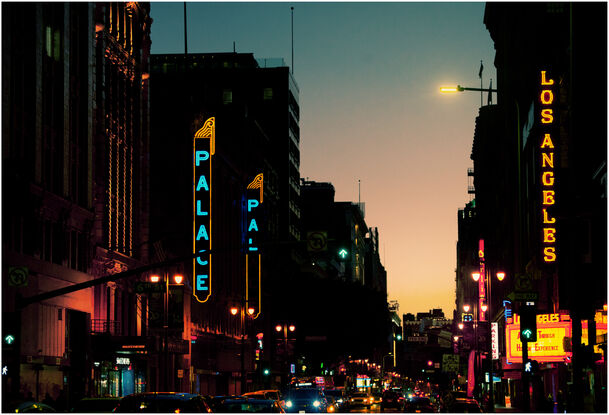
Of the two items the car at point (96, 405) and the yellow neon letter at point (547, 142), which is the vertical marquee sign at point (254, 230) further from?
the car at point (96, 405)

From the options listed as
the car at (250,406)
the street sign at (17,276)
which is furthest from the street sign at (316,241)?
the street sign at (17,276)

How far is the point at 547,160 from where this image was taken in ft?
161

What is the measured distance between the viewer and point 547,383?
66.9 meters

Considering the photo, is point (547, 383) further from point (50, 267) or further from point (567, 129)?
point (50, 267)

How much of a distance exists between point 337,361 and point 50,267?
77351 mm

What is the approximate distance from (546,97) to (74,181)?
24.8 meters

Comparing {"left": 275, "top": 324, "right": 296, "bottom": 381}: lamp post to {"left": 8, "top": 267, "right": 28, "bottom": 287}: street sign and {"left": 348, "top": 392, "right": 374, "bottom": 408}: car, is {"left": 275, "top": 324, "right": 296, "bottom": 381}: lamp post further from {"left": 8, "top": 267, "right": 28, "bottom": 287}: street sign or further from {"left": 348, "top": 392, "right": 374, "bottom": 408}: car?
{"left": 8, "top": 267, "right": 28, "bottom": 287}: street sign

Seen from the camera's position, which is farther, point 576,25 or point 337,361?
point 337,361

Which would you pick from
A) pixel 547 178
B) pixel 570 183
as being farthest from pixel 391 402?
pixel 570 183

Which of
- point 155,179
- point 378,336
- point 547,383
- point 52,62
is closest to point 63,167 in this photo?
point 52,62

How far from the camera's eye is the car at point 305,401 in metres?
50.1

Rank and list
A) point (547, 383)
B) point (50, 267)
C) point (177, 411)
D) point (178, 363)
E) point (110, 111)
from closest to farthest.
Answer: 1. point (177, 411)
2. point (50, 267)
3. point (110, 111)
4. point (547, 383)
5. point (178, 363)

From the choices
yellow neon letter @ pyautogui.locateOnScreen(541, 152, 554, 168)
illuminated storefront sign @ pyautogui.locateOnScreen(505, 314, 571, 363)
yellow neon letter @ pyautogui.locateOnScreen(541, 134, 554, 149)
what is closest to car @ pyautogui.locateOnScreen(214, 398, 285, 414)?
illuminated storefront sign @ pyautogui.locateOnScreen(505, 314, 571, 363)

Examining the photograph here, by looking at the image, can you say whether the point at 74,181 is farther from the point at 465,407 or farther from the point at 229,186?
the point at 229,186
